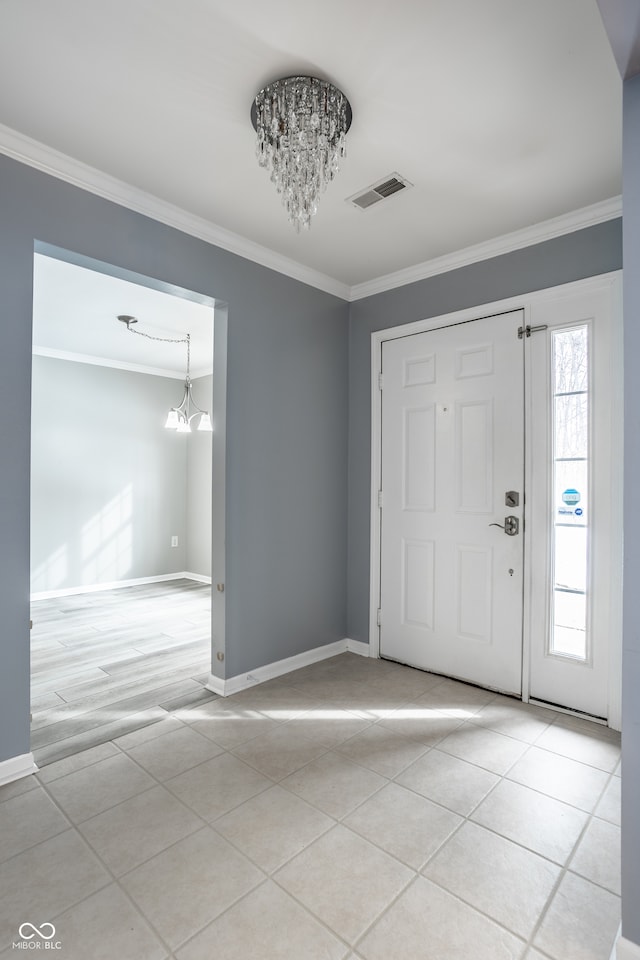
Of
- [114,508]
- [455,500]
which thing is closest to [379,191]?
[455,500]

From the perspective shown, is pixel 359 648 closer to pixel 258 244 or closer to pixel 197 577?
pixel 258 244

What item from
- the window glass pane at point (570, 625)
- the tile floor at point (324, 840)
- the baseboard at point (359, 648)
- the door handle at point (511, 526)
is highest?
the door handle at point (511, 526)

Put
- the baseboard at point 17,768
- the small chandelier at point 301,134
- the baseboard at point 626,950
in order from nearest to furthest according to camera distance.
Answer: the baseboard at point 626,950, the small chandelier at point 301,134, the baseboard at point 17,768

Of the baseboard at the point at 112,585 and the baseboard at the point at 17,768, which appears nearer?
the baseboard at the point at 17,768

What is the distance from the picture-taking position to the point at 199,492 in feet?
22.0

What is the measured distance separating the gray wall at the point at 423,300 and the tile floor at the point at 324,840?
1215 millimetres

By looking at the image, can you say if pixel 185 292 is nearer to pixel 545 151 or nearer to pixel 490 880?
pixel 545 151

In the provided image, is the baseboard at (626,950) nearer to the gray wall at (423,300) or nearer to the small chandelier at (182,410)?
the gray wall at (423,300)

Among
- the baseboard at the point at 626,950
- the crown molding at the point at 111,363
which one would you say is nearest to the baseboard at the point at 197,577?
the crown molding at the point at 111,363

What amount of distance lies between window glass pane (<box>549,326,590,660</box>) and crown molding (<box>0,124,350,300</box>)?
173cm

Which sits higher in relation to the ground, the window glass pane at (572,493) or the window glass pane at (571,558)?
the window glass pane at (572,493)

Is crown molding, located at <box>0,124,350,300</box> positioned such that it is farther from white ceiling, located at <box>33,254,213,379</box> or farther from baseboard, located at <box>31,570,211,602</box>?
baseboard, located at <box>31,570,211,602</box>

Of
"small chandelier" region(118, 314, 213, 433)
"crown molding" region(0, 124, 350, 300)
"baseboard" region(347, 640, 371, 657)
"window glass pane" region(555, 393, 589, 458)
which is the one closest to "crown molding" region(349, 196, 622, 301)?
"crown molding" region(0, 124, 350, 300)

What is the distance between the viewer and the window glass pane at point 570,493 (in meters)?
2.74
